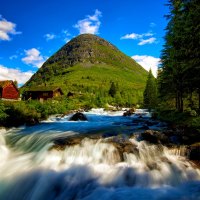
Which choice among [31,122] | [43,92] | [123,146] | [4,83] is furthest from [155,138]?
[43,92]

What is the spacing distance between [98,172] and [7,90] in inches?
1774

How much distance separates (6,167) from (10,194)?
311 centimetres

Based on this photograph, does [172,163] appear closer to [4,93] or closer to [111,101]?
[4,93]

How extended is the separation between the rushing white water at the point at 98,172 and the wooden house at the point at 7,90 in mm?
Answer: 37471

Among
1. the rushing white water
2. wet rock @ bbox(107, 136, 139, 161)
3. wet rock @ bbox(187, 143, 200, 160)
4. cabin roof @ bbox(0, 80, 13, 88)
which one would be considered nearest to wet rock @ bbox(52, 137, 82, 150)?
the rushing white water

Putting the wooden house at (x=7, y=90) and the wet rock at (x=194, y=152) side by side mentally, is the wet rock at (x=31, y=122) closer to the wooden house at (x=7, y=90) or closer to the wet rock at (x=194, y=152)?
the wet rock at (x=194, y=152)

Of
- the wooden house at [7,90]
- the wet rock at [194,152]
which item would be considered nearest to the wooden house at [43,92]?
the wooden house at [7,90]

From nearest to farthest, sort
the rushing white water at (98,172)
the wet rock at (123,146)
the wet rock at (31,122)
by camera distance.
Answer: the rushing white water at (98,172), the wet rock at (123,146), the wet rock at (31,122)

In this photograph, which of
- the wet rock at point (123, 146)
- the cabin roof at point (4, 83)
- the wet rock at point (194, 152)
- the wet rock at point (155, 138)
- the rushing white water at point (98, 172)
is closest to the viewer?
the rushing white water at point (98, 172)

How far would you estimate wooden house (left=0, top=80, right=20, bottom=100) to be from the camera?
52.5 meters

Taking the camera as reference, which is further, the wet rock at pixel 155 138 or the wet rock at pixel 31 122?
the wet rock at pixel 31 122

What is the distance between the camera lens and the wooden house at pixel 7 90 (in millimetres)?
52500

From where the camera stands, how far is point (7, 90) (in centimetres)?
5391

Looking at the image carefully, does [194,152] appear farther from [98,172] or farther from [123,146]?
[98,172]
